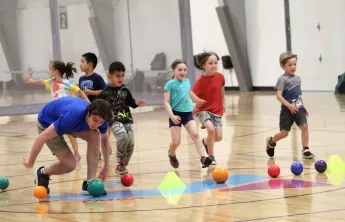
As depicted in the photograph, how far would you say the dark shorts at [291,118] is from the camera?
9312 mm

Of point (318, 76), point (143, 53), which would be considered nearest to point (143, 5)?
point (143, 53)

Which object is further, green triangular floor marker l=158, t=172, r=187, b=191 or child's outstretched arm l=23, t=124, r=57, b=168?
green triangular floor marker l=158, t=172, r=187, b=191

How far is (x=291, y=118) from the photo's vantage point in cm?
940

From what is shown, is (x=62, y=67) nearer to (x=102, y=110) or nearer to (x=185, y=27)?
(x=102, y=110)

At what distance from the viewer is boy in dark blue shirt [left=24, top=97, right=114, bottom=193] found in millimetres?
6801

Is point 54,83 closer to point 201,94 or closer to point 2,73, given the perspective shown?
point 201,94

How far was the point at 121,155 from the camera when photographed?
862 centimetres

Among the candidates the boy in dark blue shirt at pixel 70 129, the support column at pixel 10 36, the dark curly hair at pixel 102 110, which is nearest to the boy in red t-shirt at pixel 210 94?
the boy in dark blue shirt at pixel 70 129

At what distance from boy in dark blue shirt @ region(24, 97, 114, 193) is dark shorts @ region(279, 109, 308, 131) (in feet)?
9.23

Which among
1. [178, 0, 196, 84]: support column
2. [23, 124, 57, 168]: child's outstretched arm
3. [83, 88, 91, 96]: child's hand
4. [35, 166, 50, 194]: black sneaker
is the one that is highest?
[178, 0, 196, 84]: support column

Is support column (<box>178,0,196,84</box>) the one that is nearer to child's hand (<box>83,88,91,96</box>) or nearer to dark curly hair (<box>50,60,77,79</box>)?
dark curly hair (<box>50,60,77,79</box>)

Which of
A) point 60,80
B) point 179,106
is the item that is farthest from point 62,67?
point 179,106

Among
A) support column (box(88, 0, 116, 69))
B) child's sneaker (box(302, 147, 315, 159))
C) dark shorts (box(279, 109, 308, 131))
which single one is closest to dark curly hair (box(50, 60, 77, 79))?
dark shorts (box(279, 109, 308, 131))

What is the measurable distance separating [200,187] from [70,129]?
1.50m
